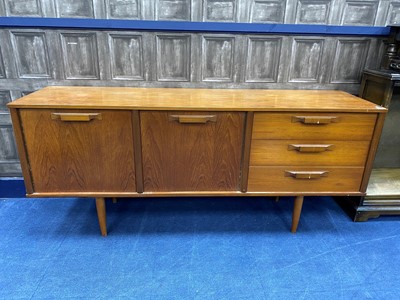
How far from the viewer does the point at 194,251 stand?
1521 millimetres

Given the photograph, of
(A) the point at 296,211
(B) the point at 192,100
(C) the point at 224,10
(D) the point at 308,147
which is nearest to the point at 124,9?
(C) the point at 224,10

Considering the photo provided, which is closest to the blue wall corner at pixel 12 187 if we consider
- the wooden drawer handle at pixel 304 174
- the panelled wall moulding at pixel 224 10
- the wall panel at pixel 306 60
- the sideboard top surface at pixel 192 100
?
the sideboard top surface at pixel 192 100

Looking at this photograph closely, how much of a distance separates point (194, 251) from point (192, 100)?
30.2 inches

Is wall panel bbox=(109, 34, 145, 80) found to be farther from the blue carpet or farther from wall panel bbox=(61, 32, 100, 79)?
the blue carpet

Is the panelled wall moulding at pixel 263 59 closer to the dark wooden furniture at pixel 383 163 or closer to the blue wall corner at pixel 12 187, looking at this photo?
the dark wooden furniture at pixel 383 163

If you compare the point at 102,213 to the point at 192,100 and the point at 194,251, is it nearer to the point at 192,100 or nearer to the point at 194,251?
the point at 194,251

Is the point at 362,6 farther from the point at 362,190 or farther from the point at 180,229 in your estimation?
the point at 180,229

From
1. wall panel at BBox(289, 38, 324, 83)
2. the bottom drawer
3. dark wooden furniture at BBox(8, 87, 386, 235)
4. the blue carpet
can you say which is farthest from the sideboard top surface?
the blue carpet

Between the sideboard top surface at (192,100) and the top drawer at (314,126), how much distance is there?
0.11 feet

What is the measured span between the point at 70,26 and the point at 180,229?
130cm

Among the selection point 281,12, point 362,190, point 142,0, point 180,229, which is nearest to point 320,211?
point 362,190

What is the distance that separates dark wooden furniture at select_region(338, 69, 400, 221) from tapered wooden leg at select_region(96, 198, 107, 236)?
144cm

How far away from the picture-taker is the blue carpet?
1.30 meters

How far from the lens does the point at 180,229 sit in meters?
1.69
